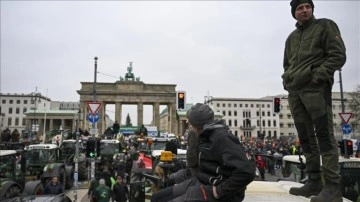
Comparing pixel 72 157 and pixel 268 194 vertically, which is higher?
pixel 268 194

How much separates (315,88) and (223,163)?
140 cm

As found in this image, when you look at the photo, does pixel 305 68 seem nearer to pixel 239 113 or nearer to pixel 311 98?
pixel 311 98

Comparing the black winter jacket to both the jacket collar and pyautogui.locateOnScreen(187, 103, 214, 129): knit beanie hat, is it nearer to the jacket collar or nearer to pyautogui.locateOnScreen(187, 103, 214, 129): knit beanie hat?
pyautogui.locateOnScreen(187, 103, 214, 129): knit beanie hat

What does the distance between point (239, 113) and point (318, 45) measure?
5055 inches

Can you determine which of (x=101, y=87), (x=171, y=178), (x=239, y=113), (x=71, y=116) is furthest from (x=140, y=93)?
(x=171, y=178)

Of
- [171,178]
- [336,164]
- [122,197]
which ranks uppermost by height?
[336,164]

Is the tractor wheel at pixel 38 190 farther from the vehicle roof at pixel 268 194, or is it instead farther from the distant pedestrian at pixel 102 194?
the vehicle roof at pixel 268 194

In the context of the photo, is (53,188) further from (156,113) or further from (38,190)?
(156,113)

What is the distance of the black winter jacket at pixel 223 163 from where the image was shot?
2.43 m

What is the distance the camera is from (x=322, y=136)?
3291 millimetres

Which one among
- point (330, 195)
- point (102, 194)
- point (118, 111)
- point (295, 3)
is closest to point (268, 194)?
point (330, 195)

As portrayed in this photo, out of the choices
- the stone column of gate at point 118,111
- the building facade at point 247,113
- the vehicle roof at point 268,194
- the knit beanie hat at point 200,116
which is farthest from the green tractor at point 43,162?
the building facade at point 247,113

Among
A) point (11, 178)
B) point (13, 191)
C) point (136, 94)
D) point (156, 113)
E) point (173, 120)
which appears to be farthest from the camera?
point (156, 113)

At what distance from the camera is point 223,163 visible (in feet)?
8.31
